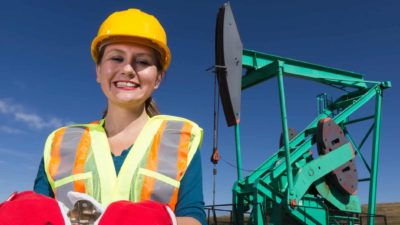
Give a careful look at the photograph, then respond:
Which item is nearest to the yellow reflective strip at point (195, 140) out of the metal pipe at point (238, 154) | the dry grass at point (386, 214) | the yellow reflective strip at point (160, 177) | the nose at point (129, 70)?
the yellow reflective strip at point (160, 177)

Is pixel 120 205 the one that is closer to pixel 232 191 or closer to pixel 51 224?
pixel 51 224

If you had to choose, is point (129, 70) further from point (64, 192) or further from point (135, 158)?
point (64, 192)

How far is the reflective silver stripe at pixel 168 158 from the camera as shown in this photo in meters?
1.74

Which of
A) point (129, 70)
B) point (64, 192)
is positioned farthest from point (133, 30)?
point (64, 192)

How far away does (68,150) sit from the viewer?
193 centimetres

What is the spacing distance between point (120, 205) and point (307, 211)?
1092 cm

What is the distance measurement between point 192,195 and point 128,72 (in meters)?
0.60

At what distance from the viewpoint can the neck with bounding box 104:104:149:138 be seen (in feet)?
6.47

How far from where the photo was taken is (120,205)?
1322 millimetres

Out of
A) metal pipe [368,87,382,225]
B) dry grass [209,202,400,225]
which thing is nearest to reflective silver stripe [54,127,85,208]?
dry grass [209,202,400,225]

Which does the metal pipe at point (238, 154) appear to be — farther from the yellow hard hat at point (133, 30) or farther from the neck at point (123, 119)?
the yellow hard hat at point (133, 30)

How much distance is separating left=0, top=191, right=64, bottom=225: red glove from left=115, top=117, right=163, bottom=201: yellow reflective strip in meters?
0.39

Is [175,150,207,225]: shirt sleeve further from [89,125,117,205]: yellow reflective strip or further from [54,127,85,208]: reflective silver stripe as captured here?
[54,127,85,208]: reflective silver stripe

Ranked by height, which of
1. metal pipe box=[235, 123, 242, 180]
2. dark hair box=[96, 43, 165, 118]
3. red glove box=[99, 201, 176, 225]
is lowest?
red glove box=[99, 201, 176, 225]
